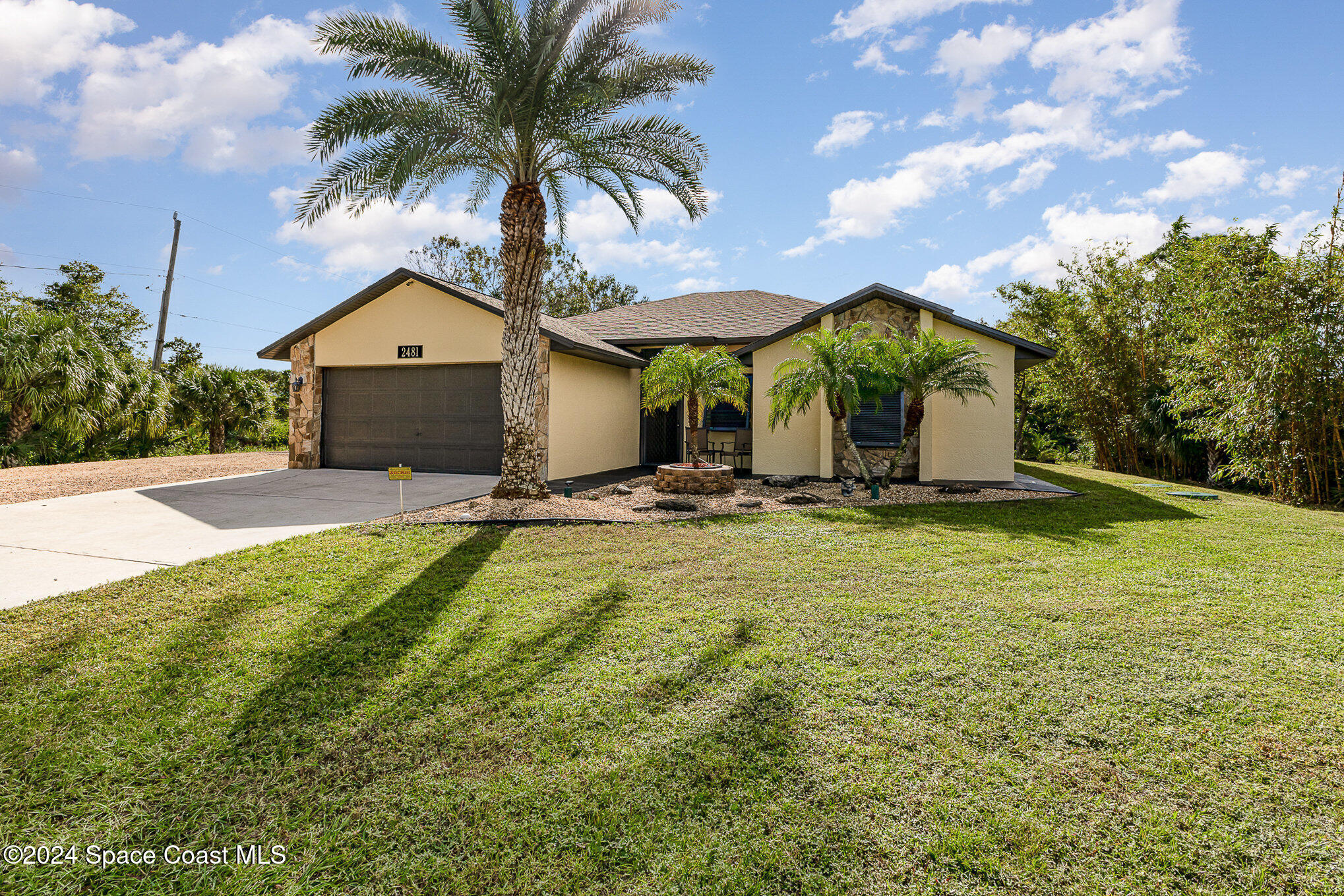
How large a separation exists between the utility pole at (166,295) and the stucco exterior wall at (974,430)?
84.3 ft

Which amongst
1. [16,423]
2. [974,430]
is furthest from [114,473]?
[974,430]

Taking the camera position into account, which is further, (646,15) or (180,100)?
(180,100)

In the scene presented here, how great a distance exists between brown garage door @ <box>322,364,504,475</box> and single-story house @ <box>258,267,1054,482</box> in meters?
0.03

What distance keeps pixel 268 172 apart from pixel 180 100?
317 centimetres

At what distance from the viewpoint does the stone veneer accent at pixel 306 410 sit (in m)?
13.6

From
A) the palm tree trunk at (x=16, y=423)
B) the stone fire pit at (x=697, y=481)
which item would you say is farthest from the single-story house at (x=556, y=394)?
the palm tree trunk at (x=16, y=423)

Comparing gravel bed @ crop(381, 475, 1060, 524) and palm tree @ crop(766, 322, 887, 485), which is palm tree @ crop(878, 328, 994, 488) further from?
gravel bed @ crop(381, 475, 1060, 524)

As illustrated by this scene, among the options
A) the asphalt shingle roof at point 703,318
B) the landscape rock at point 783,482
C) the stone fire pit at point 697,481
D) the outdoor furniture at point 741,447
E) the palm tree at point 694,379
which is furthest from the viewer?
the asphalt shingle roof at point 703,318

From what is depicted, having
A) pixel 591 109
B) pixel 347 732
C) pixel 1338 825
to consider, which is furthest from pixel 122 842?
pixel 591 109

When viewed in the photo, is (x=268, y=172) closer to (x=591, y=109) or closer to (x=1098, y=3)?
(x=591, y=109)

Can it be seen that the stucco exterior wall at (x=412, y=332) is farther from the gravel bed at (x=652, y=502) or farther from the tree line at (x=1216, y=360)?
the tree line at (x=1216, y=360)

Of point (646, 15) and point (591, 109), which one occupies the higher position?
point (646, 15)

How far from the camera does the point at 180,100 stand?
47.6ft

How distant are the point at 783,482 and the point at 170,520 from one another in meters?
9.67
